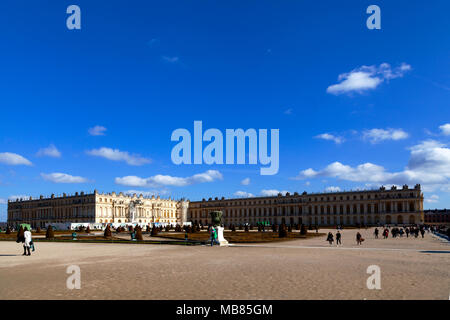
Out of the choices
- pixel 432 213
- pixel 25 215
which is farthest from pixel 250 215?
pixel 25 215

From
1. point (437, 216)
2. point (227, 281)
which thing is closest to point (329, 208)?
point (437, 216)

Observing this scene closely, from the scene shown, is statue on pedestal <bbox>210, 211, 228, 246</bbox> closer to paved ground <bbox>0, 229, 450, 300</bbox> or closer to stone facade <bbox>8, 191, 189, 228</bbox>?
paved ground <bbox>0, 229, 450, 300</bbox>

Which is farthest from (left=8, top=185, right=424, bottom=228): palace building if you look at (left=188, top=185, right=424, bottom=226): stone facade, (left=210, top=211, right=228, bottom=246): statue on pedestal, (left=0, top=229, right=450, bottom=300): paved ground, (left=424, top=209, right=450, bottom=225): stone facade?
(left=0, top=229, right=450, bottom=300): paved ground

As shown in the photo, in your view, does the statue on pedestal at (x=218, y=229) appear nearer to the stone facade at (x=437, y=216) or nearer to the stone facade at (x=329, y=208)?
the stone facade at (x=329, y=208)

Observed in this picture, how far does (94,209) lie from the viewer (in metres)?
109

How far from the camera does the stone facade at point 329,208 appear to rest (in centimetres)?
9938

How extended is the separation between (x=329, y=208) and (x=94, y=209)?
73243 mm

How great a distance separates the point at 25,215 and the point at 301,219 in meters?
99.9

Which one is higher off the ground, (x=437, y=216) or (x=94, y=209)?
(x=94, y=209)

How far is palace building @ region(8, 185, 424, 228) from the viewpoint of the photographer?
100625mm

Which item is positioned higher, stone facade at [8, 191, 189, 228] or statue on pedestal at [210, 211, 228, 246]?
statue on pedestal at [210, 211, 228, 246]

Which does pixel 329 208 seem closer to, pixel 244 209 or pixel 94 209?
pixel 244 209

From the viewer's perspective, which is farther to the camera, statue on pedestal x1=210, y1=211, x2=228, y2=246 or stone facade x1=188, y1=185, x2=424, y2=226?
stone facade x1=188, y1=185, x2=424, y2=226

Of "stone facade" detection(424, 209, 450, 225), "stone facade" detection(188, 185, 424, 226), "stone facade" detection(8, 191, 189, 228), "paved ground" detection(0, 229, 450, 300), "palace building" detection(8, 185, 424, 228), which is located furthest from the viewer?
"stone facade" detection(424, 209, 450, 225)
